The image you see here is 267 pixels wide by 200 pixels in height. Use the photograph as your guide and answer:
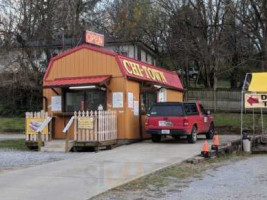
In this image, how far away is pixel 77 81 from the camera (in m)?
21.9

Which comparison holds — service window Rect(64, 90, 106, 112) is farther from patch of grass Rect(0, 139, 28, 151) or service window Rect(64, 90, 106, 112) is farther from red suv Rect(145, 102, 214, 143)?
patch of grass Rect(0, 139, 28, 151)

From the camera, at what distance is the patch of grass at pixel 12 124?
110 ft

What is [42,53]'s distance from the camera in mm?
41469

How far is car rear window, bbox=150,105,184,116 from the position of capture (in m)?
20.9

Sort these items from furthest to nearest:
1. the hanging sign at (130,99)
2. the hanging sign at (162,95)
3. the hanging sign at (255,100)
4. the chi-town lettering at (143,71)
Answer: the hanging sign at (162,95) < the chi-town lettering at (143,71) < the hanging sign at (130,99) < the hanging sign at (255,100)

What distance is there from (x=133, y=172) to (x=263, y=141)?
32.7 ft

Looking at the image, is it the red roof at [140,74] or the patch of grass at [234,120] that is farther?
the patch of grass at [234,120]

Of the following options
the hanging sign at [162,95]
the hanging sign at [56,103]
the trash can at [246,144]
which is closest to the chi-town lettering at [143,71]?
the hanging sign at [162,95]

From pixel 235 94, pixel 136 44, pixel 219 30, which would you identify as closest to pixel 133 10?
pixel 136 44

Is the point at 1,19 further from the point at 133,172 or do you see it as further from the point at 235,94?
the point at 133,172

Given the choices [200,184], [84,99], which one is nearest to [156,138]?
[84,99]

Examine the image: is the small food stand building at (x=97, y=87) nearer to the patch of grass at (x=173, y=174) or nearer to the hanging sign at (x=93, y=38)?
the hanging sign at (x=93, y=38)

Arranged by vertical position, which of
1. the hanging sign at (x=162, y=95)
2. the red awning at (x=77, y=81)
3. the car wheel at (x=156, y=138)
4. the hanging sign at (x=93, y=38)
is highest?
the hanging sign at (x=93, y=38)

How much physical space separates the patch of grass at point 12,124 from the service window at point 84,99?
460 inches
